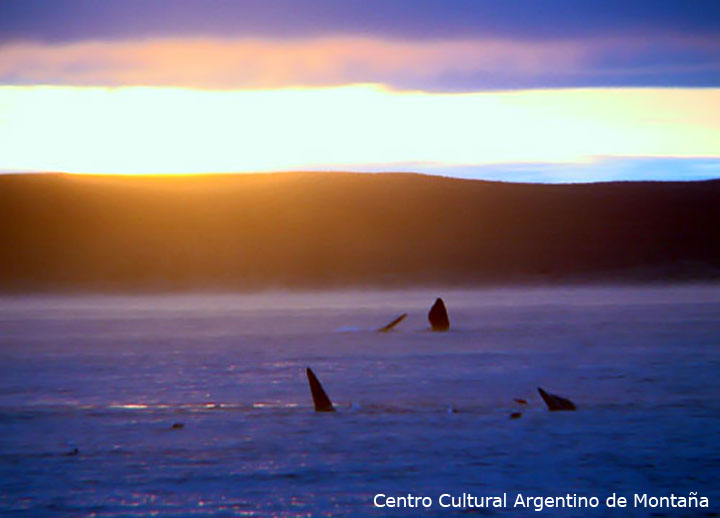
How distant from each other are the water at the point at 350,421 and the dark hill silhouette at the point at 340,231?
3434 cm

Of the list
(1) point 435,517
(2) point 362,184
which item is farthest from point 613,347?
(2) point 362,184

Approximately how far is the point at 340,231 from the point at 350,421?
52.7 metres

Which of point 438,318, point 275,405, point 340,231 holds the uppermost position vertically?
point 340,231

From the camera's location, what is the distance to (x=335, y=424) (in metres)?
11.9

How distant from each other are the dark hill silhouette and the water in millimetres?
34340

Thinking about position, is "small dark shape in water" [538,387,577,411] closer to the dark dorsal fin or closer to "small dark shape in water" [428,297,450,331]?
the dark dorsal fin

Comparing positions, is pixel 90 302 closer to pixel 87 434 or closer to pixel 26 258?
pixel 26 258

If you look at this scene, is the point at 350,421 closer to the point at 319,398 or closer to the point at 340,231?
the point at 319,398

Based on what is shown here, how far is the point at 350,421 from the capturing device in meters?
12.0

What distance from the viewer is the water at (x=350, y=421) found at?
29.6ft

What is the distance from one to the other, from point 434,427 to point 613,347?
8.67 meters

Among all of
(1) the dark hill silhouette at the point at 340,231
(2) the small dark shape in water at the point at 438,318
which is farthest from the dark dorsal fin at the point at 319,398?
(1) the dark hill silhouette at the point at 340,231

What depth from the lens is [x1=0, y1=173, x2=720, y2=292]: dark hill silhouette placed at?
57.6 metres

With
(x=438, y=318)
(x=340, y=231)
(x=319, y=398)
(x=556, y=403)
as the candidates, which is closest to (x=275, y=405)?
(x=319, y=398)
